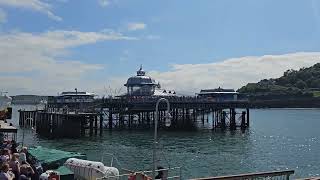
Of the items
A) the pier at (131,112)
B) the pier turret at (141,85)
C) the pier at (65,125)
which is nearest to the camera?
the pier at (65,125)

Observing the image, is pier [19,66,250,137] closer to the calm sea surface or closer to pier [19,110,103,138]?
pier [19,110,103,138]

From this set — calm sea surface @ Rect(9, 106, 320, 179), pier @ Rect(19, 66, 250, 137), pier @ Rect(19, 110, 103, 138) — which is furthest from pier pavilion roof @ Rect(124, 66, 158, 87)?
calm sea surface @ Rect(9, 106, 320, 179)

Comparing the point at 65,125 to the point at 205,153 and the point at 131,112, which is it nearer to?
the point at 131,112

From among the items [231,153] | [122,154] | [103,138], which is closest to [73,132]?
[103,138]

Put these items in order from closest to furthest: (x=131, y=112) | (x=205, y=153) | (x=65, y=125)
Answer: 1. (x=205, y=153)
2. (x=65, y=125)
3. (x=131, y=112)

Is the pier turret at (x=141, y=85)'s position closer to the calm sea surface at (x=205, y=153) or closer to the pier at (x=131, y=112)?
the pier at (x=131, y=112)

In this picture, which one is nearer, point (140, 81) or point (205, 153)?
point (205, 153)

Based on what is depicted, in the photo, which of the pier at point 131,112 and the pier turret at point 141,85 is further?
the pier turret at point 141,85

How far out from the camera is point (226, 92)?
10725 centimetres

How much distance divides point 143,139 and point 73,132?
10.6 meters

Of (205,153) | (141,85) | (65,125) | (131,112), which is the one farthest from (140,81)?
(205,153)

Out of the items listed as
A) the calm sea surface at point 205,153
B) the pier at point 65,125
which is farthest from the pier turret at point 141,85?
the calm sea surface at point 205,153

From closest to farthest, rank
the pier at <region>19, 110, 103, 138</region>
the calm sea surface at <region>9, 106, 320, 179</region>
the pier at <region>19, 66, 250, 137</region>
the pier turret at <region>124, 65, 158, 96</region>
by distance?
the calm sea surface at <region>9, 106, 320, 179</region>
the pier at <region>19, 110, 103, 138</region>
the pier at <region>19, 66, 250, 137</region>
the pier turret at <region>124, 65, 158, 96</region>

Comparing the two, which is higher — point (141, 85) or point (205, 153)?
point (141, 85)
